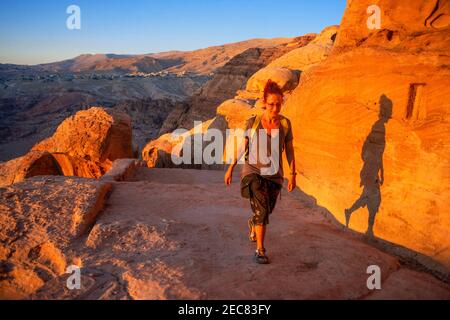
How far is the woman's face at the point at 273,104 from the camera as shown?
2779 mm

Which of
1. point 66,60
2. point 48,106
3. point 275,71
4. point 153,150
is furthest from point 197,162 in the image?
point 66,60

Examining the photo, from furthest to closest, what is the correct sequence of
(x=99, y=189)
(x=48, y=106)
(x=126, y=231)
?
1. (x=48, y=106)
2. (x=99, y=189)
3. (x=126, y=231)

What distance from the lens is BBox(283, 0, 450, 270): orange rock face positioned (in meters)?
3.06

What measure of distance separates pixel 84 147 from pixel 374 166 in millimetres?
6090

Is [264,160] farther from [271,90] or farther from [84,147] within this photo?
[84,147]

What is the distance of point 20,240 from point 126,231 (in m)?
0.87

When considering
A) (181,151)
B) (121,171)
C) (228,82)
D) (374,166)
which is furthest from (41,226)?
(228,82)

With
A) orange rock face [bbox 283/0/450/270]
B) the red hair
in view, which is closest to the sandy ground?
orange rock face [bbox 283/0/450/270]

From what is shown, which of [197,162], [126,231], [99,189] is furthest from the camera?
[197,162]

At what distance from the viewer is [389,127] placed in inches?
138

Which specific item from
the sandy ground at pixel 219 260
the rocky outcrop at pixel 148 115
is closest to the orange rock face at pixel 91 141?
the sandy ground at pixel 219 260

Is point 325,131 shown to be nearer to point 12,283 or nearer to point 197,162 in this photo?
point 12,283

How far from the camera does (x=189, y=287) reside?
2.24 meters

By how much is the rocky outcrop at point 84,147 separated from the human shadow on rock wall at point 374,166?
5713 mm
